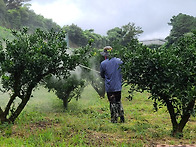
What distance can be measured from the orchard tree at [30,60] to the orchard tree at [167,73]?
5.10 feet

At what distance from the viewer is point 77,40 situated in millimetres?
41844

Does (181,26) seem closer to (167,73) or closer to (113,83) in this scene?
(113,83)

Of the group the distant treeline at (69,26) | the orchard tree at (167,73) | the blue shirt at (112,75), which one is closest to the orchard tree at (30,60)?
the blue shirt at (112,75)

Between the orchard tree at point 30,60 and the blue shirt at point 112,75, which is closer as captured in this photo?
the orchard tree at point 30,60

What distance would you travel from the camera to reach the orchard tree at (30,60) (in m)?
5.26

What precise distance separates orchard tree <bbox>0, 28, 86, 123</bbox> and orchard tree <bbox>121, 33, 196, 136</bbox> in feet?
5.10

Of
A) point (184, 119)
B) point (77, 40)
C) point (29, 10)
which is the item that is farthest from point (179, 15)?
point (184, 119)

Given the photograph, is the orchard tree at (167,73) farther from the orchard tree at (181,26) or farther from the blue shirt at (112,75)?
the orchard tree at (181,26)

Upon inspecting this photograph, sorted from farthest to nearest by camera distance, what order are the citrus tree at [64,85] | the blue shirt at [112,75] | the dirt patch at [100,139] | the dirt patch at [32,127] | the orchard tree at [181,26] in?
the orchard tree at [181,26], the citrus tree at [64,85], the blue shirt at [112,75], the dirt patch at [32,127], the dirt patch at [100,139]

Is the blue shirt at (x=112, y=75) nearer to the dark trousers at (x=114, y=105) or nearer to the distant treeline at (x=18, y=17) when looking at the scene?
the dark trousers at (x=114, y=105)

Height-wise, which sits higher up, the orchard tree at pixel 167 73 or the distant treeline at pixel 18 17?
the distant treeline at pixel 18 17

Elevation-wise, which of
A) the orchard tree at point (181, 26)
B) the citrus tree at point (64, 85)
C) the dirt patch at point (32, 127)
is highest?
the orchard tree at point (181, 26)

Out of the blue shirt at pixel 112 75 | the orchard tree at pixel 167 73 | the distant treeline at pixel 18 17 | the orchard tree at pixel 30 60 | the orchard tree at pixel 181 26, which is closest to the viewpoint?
the orchard tree at pixel 167 73

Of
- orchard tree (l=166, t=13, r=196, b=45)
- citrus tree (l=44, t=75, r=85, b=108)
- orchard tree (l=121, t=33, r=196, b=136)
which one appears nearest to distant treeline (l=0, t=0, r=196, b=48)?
orchard tree (l=166, t=13, r=196, b=45)
